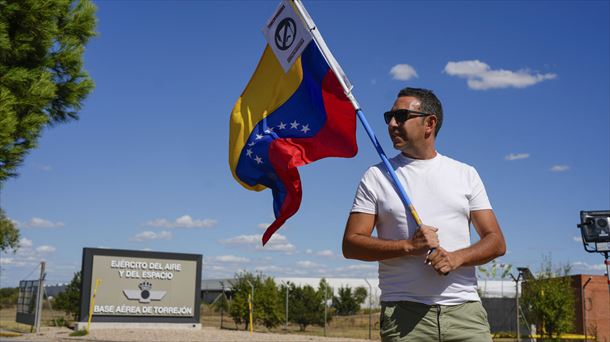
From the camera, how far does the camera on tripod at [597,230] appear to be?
848 cm

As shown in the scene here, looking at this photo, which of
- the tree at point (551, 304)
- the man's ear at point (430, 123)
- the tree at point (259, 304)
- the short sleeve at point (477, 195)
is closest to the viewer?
the short sleeve at point (477, 195)

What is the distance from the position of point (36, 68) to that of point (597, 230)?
9.20 meters

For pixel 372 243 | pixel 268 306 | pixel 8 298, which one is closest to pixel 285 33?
pixel 372 243

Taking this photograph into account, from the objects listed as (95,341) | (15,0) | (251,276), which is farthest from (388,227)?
(251,276)

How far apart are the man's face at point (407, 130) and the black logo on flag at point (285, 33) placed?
5.48 feet

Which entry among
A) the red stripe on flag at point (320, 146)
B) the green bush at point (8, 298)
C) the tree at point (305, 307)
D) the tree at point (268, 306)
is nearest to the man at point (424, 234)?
the red stripe on flag at point (320, 146)

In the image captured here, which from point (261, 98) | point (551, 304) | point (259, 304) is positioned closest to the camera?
point (261, 98)

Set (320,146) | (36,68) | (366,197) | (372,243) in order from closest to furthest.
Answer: (372,243) < (366,197) < (320,146) < (36,68)

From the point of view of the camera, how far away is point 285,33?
4.88 meters

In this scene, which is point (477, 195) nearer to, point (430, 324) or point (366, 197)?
point (366, 197)

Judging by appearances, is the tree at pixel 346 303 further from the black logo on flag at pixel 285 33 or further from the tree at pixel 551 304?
the black logo on flag at pixel 285 33

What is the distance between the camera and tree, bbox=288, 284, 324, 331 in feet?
131

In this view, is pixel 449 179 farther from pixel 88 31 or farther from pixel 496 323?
pixel 496 323

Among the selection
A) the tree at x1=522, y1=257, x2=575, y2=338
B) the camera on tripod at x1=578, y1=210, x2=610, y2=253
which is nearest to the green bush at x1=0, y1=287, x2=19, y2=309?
the tree at x1=522, y1=257, x2=575, y2=338
